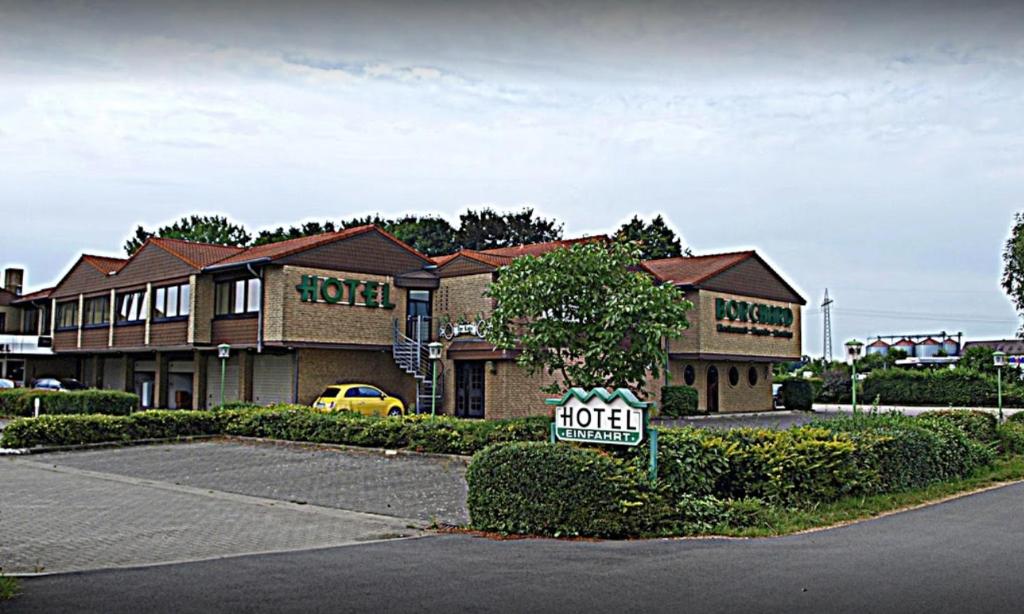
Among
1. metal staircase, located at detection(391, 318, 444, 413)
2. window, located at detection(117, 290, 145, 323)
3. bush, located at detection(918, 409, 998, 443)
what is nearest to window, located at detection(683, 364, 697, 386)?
metal staircase, located at detection(391, 318, 444, 413)

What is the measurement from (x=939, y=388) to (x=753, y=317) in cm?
1670

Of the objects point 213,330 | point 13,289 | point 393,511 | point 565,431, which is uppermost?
point 13,289

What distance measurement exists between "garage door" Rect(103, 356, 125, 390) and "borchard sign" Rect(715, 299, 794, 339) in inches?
1034

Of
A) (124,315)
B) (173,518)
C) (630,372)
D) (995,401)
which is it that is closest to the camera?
(173,518)

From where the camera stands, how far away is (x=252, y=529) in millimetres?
11570

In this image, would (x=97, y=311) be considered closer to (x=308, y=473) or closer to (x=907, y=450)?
(x=308, y=473)

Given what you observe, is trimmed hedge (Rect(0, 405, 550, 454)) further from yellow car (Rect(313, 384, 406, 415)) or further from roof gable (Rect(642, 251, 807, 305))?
roof gable (Rect(642, 251, 807, 305))

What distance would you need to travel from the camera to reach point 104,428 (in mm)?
23609

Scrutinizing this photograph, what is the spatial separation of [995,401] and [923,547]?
4513 cm

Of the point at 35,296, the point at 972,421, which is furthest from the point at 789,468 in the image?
the point at 35,296

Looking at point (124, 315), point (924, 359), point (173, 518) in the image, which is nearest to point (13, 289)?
point (124, 315)

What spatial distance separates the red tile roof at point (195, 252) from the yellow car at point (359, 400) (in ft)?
25.5

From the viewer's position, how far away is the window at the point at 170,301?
36344mm

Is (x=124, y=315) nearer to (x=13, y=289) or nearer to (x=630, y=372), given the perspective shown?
(x=13, y=289)
